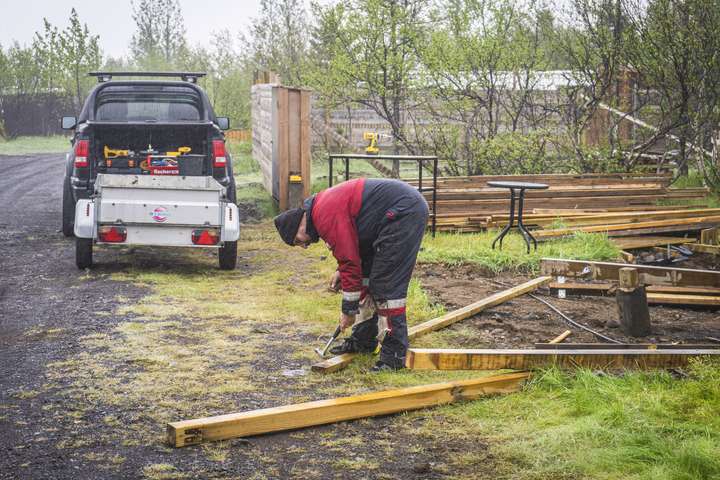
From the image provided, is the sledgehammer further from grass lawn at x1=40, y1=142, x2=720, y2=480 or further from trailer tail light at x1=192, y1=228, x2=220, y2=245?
trailer tail light at x1=192, y1=228, x2=220, y2=245

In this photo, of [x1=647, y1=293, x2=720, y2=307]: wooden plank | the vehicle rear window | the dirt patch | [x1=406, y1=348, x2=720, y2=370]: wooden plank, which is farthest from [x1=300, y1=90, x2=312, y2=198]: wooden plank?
[x1=406, y1=348, x2=720, y2=370]: wooden plank

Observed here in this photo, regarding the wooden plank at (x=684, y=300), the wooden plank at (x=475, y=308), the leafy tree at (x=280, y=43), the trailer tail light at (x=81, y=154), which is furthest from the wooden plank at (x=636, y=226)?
the leafy tree at (x=280, y=43)

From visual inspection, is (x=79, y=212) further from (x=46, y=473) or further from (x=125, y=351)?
(x=46, y=473)

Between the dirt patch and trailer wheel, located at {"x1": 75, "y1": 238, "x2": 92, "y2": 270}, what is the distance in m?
3.73

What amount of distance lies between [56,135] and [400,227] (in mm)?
37889

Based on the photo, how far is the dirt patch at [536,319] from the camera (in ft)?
24.6

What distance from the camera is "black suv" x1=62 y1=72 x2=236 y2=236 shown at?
36.1 ft

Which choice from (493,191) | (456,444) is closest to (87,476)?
(456,444)

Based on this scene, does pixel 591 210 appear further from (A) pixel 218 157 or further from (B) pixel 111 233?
(B) pixel 111 233

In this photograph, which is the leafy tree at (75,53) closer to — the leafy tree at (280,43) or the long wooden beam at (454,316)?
the leafy tree at (280,43)

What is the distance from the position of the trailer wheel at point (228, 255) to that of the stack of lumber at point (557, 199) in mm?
3570

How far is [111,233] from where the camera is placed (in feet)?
32.0

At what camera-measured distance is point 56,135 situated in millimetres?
41219

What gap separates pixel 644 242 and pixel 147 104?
6.72 m
